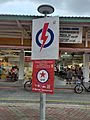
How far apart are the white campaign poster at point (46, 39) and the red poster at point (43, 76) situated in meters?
0.15

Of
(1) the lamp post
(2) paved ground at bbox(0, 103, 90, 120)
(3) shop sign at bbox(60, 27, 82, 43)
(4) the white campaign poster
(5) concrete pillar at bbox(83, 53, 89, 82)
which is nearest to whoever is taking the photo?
(4) the white campaign poster

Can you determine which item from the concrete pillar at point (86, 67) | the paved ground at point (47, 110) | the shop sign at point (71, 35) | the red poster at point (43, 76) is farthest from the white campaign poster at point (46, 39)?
the concrete pillar at point (86, 67)

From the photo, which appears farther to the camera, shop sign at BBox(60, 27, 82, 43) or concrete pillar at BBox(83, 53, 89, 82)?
concrete pillar at BBox(83, 53, 89, 82)

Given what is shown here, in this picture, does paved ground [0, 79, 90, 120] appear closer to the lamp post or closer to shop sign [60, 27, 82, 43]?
the lamp post

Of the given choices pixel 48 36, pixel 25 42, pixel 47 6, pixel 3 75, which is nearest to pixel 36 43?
pixel 48 36

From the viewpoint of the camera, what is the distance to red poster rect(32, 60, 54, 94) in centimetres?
707

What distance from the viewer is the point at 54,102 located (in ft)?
42.9

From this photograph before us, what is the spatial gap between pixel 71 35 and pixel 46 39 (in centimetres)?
1314

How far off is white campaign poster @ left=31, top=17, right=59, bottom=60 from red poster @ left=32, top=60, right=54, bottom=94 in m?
0.15

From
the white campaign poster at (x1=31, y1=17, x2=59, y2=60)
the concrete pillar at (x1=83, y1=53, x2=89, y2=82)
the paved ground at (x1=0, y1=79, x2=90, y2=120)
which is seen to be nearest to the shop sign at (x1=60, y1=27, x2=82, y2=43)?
the concrete pillar at (x1=83, y1=53, x2=89, y2=82)

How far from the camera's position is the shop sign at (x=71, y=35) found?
20078 mm

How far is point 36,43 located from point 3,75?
68.0ft

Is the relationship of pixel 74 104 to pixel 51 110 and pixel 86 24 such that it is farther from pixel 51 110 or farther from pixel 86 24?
pixel 86 24

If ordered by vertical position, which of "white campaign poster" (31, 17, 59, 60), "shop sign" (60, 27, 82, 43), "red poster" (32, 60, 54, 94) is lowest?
"red poster" (32, 60, 54, 94)
